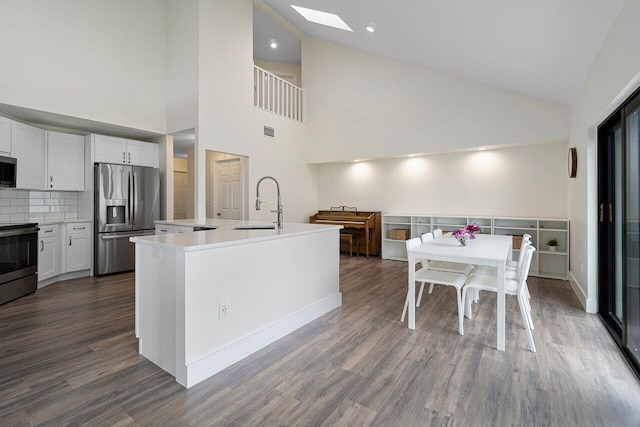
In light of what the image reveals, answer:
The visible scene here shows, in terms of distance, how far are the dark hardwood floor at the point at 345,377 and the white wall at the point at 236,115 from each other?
2664 millimetres

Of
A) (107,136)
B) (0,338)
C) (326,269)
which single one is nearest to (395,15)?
(326,269)

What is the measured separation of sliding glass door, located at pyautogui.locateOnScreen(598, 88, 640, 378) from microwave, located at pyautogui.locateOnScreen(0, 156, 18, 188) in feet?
19.0

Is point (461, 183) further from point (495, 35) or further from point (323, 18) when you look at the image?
point (323, 18)

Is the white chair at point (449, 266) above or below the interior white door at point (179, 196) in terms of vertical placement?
below

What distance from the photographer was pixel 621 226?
2.52 m

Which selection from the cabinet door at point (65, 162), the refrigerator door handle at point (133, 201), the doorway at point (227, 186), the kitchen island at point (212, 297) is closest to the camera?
the kitchen island at point (212, 297)

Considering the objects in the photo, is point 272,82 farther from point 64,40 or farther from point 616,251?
point 616,251

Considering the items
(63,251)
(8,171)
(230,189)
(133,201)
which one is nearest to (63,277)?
(63,251)

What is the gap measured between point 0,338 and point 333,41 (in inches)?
252

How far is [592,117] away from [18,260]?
242 inches

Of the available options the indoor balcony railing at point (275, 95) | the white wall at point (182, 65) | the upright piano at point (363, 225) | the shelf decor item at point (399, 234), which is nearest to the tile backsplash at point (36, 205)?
the white wall at point (182, 65)

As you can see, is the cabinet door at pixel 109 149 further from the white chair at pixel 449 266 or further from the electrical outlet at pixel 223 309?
the white chair at pixel 449 266

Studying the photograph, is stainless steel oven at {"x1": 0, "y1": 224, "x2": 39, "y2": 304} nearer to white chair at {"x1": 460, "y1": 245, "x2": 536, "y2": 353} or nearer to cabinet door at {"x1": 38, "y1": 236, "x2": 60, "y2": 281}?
cabinet door at {"x1": 38, "y1": 236, "x2": 60, "y2": 281}

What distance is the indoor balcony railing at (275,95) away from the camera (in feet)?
19.5
